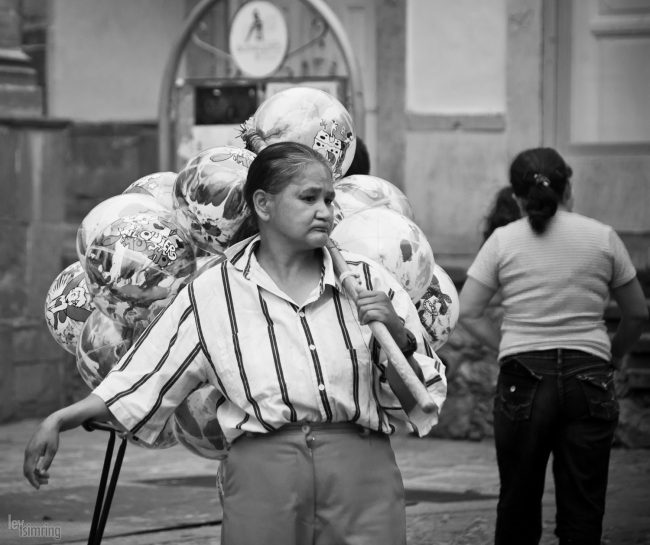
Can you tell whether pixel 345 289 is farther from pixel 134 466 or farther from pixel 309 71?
pixel 309 71

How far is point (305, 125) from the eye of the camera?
14.0 feet

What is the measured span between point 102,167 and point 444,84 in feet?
10.3

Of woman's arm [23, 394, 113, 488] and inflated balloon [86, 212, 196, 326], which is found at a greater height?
inflated balloon [86, 212, 196, 326]

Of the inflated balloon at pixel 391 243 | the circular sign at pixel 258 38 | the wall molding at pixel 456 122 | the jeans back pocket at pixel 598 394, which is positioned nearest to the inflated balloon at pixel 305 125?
the inflated balloon at pixel 391 243

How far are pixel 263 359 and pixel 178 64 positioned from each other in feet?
20.8

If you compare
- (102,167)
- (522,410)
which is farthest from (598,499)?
(102,167)

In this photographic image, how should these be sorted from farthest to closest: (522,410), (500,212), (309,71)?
(309,71)
(500,212)
(522,410)

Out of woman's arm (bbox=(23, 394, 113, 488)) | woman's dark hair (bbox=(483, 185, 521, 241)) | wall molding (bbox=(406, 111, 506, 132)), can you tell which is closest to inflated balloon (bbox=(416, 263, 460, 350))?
woman's arm (bbox=(23, 394, 113, 488))

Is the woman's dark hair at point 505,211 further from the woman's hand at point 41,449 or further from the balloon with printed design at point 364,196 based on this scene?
the woman's hand at point 41,449

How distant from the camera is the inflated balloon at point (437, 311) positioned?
4.32 m

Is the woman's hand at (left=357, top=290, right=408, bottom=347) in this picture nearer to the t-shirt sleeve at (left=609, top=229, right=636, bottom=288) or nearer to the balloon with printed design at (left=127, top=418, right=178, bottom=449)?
the balloon with printed design at (left=127, top=418, right=178, bottom=449)

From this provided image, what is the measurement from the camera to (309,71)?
10.4m

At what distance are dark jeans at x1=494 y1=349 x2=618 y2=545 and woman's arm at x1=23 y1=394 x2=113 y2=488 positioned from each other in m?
2.09

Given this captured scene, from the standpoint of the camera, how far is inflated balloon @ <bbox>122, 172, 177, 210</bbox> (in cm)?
446
